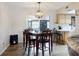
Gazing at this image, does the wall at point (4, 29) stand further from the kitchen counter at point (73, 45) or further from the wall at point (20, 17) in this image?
the kitchen counter at point (73, 45)

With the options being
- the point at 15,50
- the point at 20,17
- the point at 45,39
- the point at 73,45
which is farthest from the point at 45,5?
the point at 15,50

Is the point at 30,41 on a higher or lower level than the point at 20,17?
lower

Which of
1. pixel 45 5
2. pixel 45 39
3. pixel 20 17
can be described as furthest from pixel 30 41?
pixel 45 5

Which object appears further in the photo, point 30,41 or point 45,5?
point 30,41

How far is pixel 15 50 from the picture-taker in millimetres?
2551

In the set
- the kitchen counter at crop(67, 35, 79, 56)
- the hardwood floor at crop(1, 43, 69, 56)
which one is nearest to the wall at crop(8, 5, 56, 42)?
the hardwood floor at crop(1, 43, 69, 56)

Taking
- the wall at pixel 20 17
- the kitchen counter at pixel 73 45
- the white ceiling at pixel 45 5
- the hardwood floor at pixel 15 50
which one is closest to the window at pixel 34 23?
the wall at pixel 20 17

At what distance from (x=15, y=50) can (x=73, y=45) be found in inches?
38.4

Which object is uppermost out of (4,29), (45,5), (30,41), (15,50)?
(45,5)

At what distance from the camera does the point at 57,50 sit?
253 cm

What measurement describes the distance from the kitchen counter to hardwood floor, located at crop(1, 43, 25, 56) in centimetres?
78

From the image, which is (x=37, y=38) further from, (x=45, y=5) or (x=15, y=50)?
(x=45, y=5)

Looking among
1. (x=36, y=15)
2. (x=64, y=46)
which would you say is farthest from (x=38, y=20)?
(x=64, y=46)

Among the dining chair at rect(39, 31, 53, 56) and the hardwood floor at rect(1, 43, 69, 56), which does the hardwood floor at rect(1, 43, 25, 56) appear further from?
the dining chair at rect(39, 31, 53, 56)
